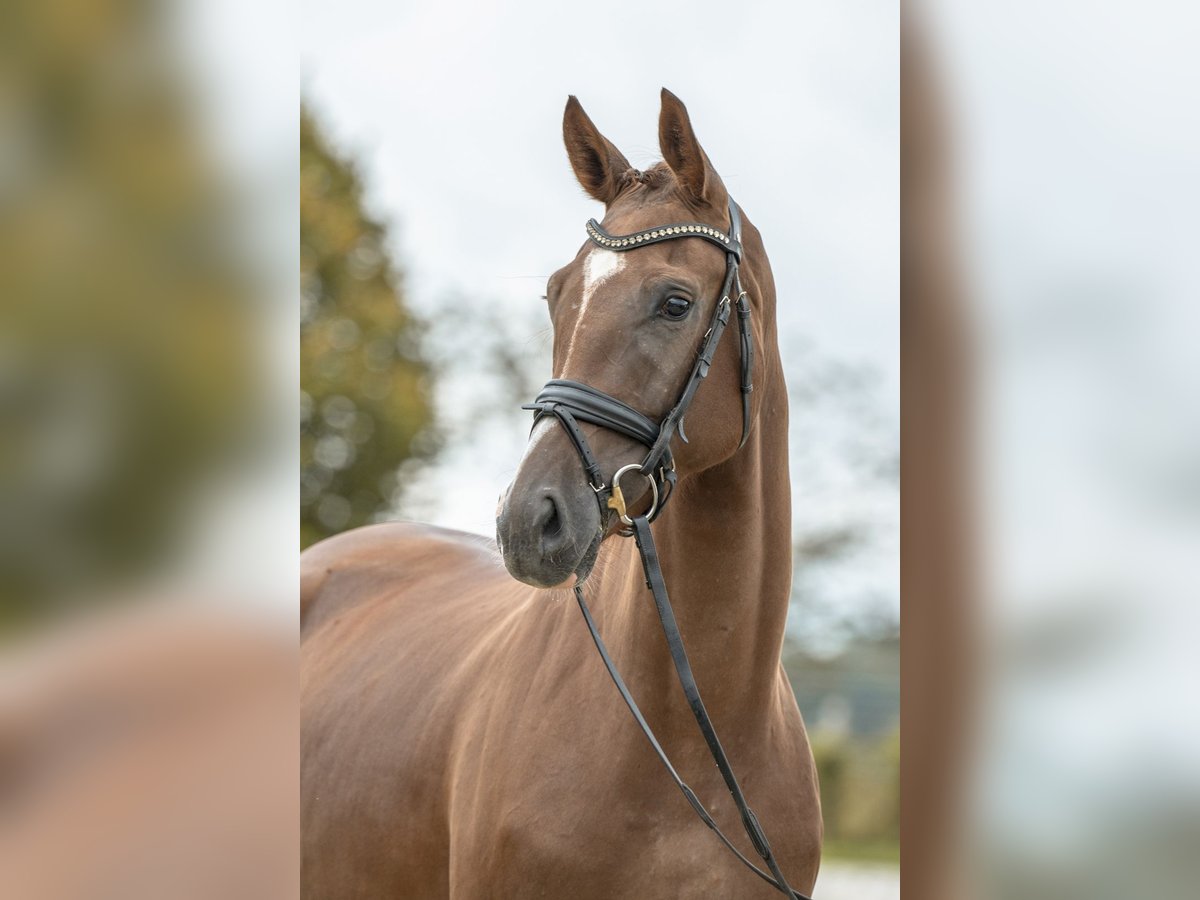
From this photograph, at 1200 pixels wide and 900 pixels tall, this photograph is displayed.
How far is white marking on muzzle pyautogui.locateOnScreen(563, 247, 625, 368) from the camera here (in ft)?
8.18

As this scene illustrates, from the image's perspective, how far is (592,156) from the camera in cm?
289

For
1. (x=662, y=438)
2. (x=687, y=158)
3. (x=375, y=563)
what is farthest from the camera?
(x=375, y=563)

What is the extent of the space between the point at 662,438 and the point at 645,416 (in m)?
0.07

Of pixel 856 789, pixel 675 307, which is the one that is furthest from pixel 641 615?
pixel 856 789

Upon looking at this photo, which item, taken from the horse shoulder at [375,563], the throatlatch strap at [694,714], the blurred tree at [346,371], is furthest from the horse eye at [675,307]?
the blurred tree at [346,371]

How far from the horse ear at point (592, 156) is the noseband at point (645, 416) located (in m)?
0.26

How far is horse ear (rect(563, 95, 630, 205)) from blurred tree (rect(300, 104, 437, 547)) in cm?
1074

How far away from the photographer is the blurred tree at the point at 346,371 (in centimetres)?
1369
